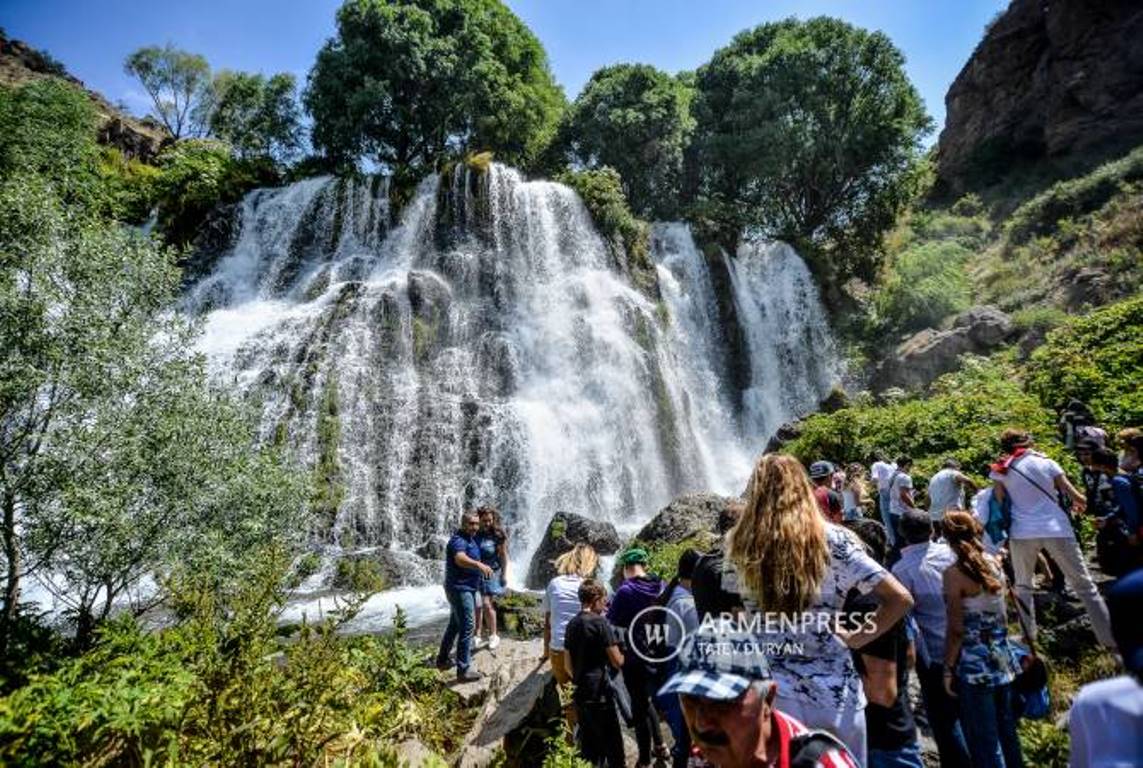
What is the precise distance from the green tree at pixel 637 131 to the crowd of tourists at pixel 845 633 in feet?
90.6

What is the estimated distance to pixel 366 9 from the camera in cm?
2722

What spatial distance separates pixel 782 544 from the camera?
2.62 meters

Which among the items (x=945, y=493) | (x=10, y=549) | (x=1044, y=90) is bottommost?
(x=945, y=493)

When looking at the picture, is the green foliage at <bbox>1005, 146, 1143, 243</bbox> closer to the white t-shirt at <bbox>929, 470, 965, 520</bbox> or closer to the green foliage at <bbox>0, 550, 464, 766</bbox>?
the white t-shirt at <bbox>929, 470, 965, 520</bbox>

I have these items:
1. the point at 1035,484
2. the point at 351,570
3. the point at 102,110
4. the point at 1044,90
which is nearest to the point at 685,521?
the point at 351,570

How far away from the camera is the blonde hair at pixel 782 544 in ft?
8.51

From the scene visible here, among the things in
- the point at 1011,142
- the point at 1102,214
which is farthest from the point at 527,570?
→ the point at 1011,142

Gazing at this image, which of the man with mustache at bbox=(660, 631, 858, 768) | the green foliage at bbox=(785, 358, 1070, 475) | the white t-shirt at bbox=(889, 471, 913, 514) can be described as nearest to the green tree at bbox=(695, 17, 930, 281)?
the green foliage at bbox=(785, 358, 1070, 475)

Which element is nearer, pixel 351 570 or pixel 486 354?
pixel 351 570

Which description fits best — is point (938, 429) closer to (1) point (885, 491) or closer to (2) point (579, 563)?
(1) point (885, 491)

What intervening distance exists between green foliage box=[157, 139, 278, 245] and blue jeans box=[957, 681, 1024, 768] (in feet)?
91.6

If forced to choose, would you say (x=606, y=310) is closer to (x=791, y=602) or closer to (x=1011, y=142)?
(x=791, y=602)

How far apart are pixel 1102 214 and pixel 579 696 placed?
27375 mm

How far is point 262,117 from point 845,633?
40312 mm
